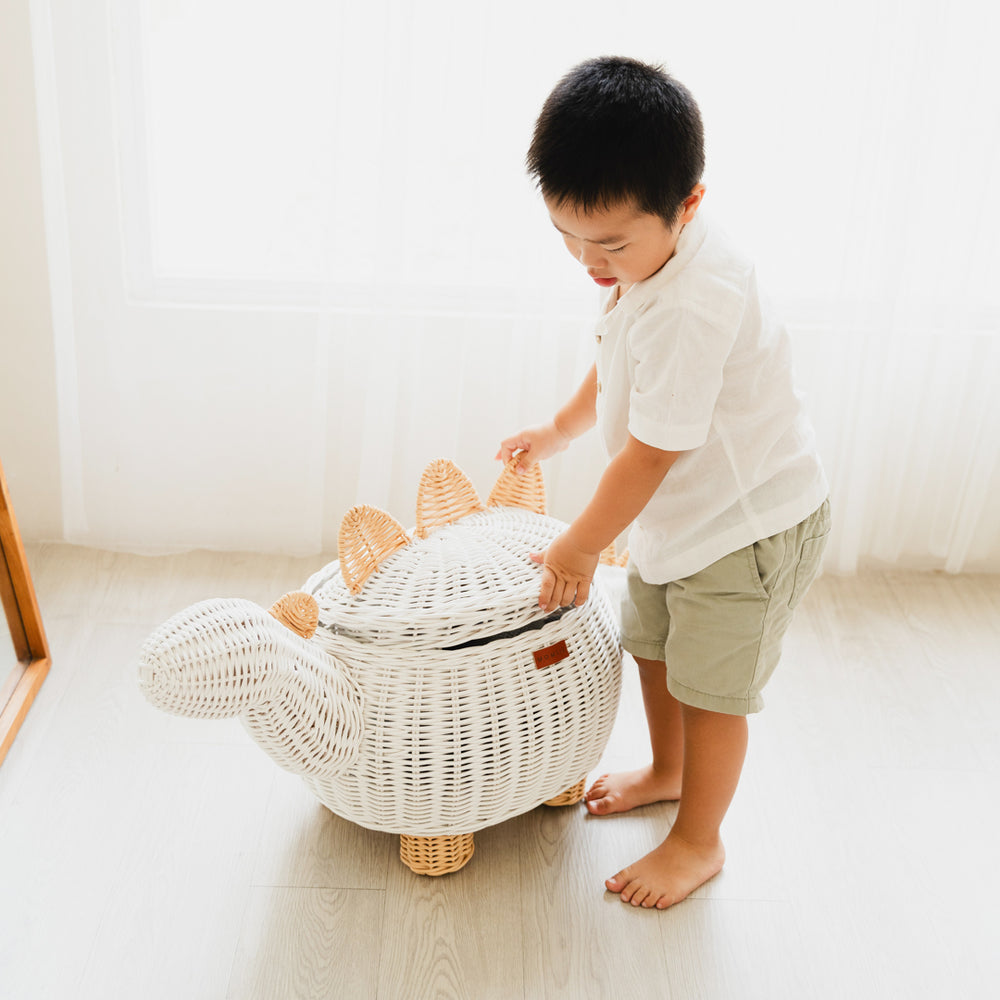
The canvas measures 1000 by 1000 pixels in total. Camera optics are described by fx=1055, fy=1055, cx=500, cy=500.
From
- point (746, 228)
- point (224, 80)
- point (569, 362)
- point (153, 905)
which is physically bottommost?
point (153, 905)

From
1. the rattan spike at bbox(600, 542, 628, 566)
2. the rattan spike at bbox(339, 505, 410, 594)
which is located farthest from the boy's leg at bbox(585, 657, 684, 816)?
the rattan spike at bbox(339, 505, 410, 594)

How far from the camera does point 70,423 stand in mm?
1640

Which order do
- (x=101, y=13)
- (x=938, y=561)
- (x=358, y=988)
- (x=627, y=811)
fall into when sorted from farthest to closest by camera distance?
(x=938, y=561)
(x=101, y=13)
(x=627, y=811)
(x=358, y=988)

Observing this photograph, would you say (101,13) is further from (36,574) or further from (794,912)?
(794,912)

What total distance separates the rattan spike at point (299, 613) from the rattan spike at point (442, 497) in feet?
0.57

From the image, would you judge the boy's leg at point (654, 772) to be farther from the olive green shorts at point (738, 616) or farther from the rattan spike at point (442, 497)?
the rattan spike at point (442, 497)

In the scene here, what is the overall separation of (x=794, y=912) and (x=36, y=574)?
48.2 inches

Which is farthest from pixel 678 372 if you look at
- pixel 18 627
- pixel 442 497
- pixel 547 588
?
pixel 18 627

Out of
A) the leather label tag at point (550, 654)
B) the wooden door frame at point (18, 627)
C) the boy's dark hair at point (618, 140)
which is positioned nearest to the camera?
the boy's dark hair at point (618, 140)

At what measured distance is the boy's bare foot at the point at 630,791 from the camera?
1270 mm

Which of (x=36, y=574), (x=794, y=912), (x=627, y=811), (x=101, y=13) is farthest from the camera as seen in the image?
(x=36, y=574)

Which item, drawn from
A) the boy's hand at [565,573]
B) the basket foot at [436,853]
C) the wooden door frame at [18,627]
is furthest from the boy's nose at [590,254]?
the wooden door frame at [18,627]

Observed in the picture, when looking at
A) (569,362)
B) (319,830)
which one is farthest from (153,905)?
(569,362)

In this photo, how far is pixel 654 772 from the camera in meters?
1.29
